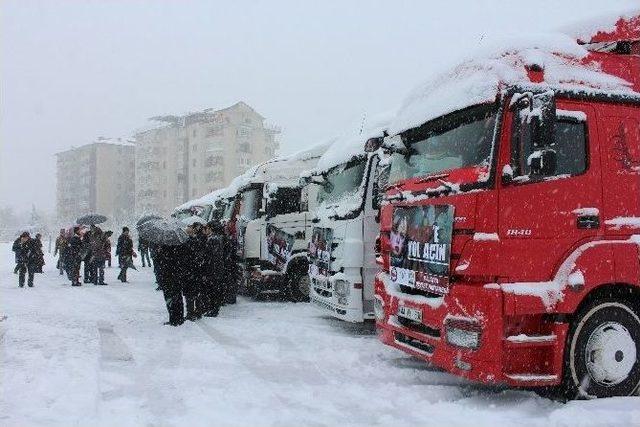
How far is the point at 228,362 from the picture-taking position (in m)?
6.30

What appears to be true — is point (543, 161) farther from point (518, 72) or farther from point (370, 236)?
point (370, 236)

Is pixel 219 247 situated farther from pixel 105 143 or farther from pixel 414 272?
pixel 105 143

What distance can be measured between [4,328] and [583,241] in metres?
7.80

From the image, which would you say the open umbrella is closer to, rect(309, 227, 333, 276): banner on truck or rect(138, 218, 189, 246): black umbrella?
rect(138, 218, 189, 246): black umbrella

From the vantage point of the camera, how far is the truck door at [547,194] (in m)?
4.51

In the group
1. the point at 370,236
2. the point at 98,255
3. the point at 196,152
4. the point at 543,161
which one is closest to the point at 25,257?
the point at 98,255

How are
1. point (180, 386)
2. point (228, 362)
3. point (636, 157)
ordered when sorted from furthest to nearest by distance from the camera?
1. point (228, 362)
2. point (180, 386)
3. point (636, 157)

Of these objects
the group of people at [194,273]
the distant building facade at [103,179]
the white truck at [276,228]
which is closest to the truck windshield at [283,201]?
the white truck at [276,228]

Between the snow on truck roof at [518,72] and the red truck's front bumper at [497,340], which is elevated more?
the snow on truck roof at [518,72]

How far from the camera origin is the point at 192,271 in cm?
886

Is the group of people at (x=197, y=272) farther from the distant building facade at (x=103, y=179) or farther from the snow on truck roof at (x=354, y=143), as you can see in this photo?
the distant building facade at (x=103, y=179)

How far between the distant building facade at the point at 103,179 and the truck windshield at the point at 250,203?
80.1 meters

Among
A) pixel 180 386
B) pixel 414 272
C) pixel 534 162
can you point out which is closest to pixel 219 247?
pixel 180 386

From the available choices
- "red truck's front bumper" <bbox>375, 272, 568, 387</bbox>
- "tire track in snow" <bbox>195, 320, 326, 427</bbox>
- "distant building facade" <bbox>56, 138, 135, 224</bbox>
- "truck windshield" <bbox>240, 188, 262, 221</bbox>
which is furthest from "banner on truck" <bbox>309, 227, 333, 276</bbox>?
"distant building facade" <bbox>56, 138, 135, 224</bbox>
